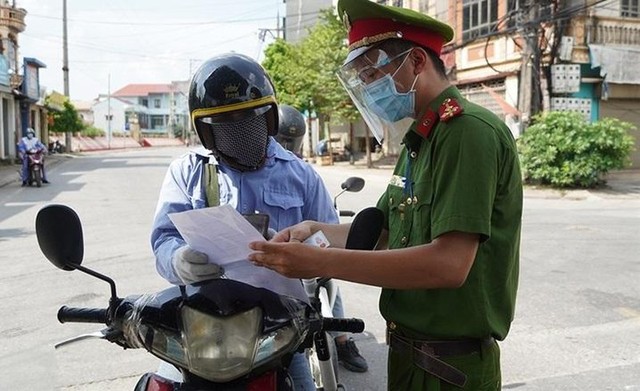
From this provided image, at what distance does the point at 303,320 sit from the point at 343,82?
0.76m

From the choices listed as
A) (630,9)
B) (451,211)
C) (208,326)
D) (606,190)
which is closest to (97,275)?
(208,326)

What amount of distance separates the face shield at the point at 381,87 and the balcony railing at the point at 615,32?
735 inches

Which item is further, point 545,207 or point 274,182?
point 545,207

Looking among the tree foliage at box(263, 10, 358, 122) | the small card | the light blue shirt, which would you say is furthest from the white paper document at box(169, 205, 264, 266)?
the tree foliage at box(263, 10, 358, 122)

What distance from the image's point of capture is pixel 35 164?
17.3 meters

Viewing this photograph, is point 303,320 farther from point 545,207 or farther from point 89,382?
point 545,207

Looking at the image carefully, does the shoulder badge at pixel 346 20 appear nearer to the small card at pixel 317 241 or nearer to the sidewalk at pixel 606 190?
the small card at pixel 317 241

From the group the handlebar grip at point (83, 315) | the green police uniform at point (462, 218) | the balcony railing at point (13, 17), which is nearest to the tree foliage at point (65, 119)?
the balcony railing at point (13, 17)

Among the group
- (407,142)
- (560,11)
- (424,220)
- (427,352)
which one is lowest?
(427,352)

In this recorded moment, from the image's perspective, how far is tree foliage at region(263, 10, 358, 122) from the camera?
79.0 feet

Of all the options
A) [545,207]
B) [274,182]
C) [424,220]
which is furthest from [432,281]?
[545,207]

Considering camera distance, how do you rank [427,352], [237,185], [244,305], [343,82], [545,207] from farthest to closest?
[545,207]
[237,185]
[343,82]
[427,352]
[244,305]

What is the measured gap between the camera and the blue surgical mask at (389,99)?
173 centimetres

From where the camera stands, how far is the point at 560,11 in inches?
662
